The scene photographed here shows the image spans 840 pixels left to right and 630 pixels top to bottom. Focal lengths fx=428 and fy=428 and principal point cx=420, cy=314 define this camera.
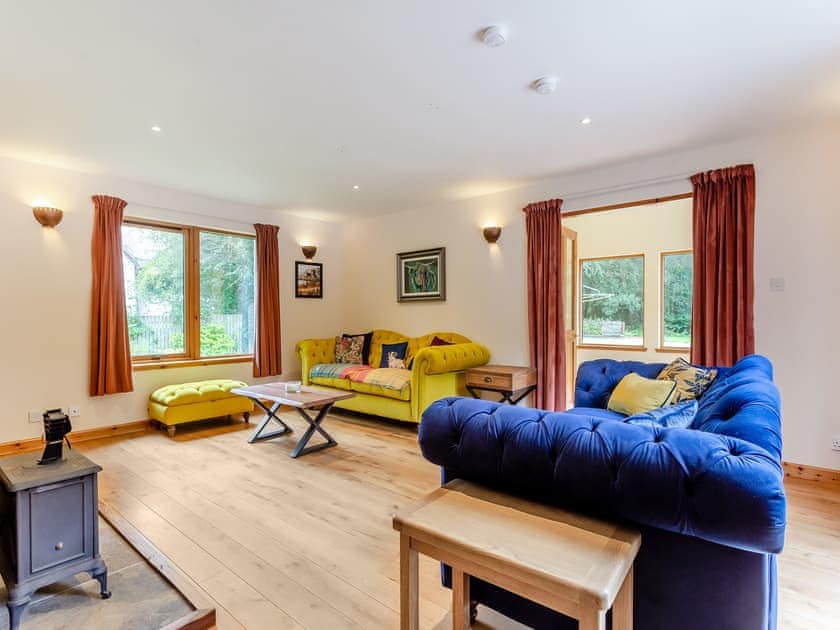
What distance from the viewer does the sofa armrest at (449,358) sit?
4206 mm

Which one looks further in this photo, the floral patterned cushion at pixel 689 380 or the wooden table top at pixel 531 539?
the floral patterned cushion at pixel 689 380

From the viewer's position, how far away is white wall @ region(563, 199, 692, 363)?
5504 mm

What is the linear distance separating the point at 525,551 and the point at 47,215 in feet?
15.7

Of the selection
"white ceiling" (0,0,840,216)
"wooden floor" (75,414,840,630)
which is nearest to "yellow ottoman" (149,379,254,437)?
"wooden floor" (75,414,840,630)

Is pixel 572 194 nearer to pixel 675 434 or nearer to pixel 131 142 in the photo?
pixel 675 434

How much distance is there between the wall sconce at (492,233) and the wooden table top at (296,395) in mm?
2272

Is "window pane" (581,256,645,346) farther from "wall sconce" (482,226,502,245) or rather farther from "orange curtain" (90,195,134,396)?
"orange curtain" (90,195,134,396)

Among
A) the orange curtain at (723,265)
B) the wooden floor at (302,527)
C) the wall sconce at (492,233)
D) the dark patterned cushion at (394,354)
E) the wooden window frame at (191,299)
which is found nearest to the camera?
the wooden floor at (302,527)

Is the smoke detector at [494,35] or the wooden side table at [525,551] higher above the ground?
the smoke detector at [494,35]

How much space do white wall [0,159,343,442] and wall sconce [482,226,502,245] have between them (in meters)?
3.38

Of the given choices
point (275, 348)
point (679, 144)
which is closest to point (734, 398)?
point (679, 144)

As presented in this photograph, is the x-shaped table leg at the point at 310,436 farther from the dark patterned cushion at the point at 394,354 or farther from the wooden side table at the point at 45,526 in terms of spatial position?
the wooden side table at the point at 45,526

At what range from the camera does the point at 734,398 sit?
4.95ft

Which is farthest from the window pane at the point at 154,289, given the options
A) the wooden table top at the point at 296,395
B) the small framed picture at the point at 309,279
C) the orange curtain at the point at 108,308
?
the small framed picture at the point at 309,279
